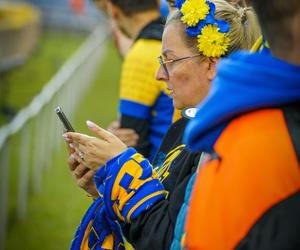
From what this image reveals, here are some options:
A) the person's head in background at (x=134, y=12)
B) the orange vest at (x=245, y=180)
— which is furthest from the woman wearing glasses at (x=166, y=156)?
the person's head in background at (x=134, y=12)

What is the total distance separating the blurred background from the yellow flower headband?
11.8 ft

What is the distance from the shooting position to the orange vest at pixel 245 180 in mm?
1546

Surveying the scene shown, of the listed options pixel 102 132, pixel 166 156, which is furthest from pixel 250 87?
pixel 166 156

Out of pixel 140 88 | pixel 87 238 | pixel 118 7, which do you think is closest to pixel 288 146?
pixel 87 238

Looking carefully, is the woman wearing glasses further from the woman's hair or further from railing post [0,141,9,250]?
railing post [0,141,9,250]

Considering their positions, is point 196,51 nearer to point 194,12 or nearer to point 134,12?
point 194,12

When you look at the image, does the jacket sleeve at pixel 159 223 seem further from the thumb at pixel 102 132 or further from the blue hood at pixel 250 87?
the blue hood at pixel 250 87

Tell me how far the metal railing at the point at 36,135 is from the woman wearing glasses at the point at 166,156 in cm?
338

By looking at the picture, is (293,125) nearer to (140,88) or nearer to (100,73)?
(140,88)

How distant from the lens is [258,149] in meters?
1.55

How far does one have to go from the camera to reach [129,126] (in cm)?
373

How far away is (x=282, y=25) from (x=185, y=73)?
786 mm

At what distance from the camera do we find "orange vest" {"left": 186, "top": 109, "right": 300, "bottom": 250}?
1.55 meters

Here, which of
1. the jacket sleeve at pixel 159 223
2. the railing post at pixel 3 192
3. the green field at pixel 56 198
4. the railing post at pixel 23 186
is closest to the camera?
the jacket sleeve at pixel 159 223
